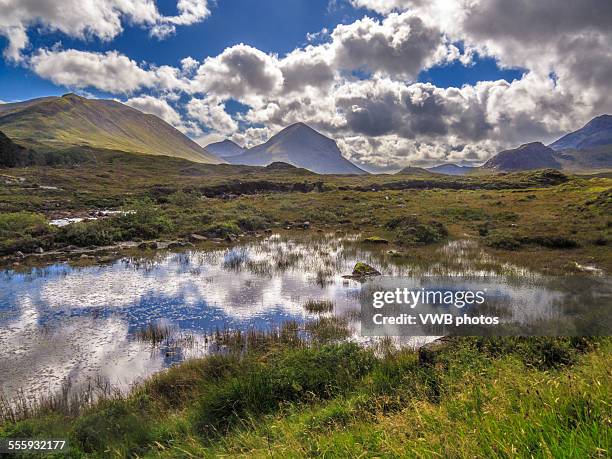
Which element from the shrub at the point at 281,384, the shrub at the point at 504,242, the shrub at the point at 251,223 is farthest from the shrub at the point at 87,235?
the shrub at the point at 504,242

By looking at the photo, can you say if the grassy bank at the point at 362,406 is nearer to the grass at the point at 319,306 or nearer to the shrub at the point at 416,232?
the grass at the point at 319,306

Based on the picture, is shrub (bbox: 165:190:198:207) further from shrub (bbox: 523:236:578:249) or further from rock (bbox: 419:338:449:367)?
rock (bbox: 419:338:449:367)

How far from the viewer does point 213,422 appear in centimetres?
693

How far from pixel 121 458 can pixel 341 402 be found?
3775 millimetres

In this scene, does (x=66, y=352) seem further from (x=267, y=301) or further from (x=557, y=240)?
(x=557, y=240)

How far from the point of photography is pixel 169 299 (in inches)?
627

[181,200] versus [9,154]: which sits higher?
[9,154]

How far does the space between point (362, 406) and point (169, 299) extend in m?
12.0

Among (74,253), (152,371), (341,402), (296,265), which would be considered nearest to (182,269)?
(296,265)

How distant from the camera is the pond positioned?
10.5 metres

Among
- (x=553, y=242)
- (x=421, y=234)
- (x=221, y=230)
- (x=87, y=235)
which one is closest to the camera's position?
(x=553, y=242)

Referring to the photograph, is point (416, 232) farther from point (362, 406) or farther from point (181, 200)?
point (181, 200)

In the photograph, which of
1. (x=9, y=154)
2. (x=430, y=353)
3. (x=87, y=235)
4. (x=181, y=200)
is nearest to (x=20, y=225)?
(x=87, y=235)

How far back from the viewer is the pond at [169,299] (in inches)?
412
